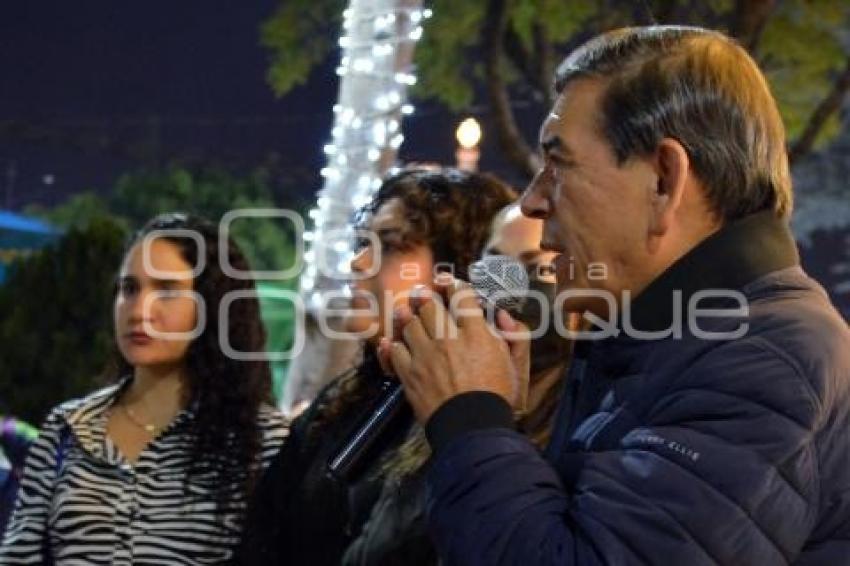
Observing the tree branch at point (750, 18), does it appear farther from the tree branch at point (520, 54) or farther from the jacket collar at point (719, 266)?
the jacket collar at point (719, 266)

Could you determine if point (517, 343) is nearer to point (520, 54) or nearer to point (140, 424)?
point (140, 424)

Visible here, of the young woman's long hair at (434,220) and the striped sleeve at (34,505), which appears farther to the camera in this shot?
the striped sleeve at (34,505)

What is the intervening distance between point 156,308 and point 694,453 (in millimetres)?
2464

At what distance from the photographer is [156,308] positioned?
147 inches

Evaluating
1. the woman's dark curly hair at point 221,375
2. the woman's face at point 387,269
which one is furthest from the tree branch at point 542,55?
the woman's face at point 387,269

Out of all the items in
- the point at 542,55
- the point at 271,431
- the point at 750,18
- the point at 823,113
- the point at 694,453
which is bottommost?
the point at 271,431

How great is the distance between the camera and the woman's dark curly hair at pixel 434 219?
129 inches

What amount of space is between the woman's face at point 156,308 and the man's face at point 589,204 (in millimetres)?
2075

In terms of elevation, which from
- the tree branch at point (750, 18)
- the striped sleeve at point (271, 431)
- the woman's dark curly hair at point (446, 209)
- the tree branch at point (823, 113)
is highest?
the tree branch at point (750, 18)

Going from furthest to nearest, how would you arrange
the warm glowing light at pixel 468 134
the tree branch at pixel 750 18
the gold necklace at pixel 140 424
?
the tree branch at pixel 750 18 → the warm glowing light at pixel 468 134 → the gold necklace at pixel 140 424

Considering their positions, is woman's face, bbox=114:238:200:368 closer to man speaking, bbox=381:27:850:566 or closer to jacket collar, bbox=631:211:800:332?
man speaking, bbox=381:27:850:566

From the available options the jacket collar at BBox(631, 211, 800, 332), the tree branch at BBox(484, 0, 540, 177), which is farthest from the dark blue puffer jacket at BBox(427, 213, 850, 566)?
the tree branch at BBox(484, 0, 540, 177)

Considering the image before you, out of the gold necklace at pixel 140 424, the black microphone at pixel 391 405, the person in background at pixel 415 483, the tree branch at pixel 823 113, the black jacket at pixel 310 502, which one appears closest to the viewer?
the black microphone at pixel 391 405

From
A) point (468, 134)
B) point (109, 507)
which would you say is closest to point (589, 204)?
point (109, 507)
